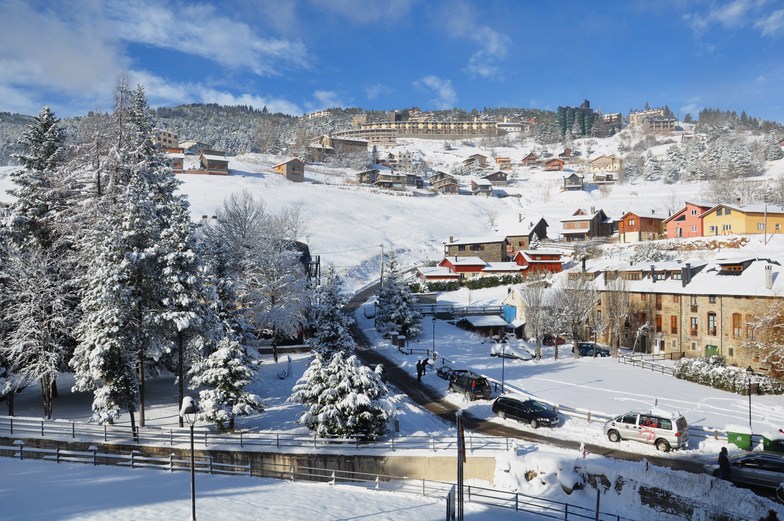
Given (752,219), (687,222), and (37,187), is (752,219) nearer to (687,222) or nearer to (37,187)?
(687,222)

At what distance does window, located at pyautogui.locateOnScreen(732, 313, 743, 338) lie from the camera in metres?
41.9

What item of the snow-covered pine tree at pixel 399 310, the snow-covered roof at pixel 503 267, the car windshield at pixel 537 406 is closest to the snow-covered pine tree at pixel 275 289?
the snow-covered pine tree at pixel 399 310

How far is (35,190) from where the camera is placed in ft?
103

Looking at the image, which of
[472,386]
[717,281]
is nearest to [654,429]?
[472,386]

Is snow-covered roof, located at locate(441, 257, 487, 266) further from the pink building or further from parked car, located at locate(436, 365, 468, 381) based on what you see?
parked car, located at locate(436, 365, 468, 381)

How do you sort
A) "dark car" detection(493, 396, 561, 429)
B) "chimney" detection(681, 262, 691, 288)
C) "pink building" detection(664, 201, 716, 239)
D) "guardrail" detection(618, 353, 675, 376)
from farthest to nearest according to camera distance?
"pink building" detection(664, 201, 716, 239) < "chimney" detection(681, 262, 691, 288) < "guardrail" detection(618, 353, 675, 376) < "dark car" detection(493, 396, 561, 429)

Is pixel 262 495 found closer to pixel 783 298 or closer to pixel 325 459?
pixel 325 459

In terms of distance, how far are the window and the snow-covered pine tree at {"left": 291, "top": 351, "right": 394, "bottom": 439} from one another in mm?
33461

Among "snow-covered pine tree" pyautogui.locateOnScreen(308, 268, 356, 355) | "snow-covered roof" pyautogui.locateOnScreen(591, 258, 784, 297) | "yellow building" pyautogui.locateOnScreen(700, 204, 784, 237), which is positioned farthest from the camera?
"yellow building" pyautogui.locateOnScreen(700, 204, 784, 237)

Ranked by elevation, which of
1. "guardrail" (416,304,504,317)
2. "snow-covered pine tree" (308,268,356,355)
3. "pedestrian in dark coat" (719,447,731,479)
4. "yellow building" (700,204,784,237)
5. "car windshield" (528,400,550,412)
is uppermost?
"yellow building" (700,204,784,237)

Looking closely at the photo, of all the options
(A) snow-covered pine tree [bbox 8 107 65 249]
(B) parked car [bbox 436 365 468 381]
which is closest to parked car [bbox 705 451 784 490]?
(B) parked car [bbox 436 365 468 381]

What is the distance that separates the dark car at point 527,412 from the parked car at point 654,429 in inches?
120

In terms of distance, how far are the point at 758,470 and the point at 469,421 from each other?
1349cm

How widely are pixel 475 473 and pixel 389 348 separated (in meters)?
25.1
